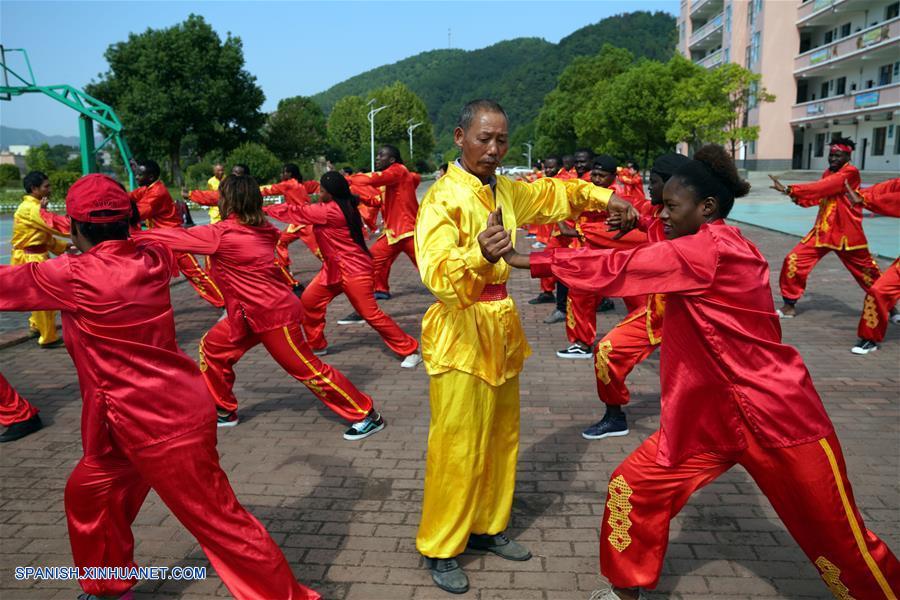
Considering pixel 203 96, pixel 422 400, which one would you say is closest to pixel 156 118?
pixel 203 96

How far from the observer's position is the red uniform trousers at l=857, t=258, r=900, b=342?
23.7 feet

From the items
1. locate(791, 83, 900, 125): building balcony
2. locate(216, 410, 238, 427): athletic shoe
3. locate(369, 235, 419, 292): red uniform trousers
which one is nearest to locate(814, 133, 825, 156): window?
locate(791, 83, 900, 125): building balcony

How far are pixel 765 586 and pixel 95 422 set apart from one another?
3.23m

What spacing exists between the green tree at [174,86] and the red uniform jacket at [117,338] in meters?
44.4

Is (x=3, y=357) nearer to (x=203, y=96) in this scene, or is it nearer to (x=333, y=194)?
(x=333, y=194)

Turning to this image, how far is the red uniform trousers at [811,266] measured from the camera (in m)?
8.24

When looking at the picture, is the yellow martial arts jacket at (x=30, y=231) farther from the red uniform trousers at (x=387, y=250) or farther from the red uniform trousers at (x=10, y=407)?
the red uniform trousers at (x=387, y=250)

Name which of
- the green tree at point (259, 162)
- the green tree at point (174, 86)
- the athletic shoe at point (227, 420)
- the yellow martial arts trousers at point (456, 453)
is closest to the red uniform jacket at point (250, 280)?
the athletic shoe at point (227, 420)

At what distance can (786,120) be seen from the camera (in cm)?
4522

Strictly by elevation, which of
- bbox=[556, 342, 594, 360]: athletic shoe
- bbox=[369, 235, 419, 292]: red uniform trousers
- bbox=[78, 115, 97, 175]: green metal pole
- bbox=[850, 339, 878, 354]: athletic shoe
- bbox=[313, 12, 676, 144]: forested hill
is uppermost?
bbox=[313, 12, 676, 144]: forested hill

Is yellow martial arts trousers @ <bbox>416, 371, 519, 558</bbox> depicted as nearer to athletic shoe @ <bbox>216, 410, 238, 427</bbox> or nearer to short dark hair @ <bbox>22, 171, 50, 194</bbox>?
athletic shoe @ <bbox>216, 410, 238, 427</bbox>

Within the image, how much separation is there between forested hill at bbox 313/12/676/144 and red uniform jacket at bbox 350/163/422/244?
104 metres

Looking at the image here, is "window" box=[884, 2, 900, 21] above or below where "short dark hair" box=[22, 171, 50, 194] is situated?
above

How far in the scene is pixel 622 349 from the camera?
5.01 m
